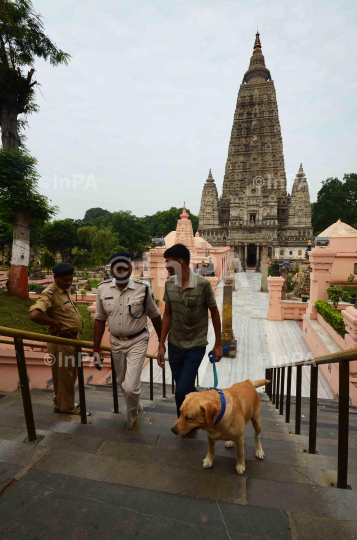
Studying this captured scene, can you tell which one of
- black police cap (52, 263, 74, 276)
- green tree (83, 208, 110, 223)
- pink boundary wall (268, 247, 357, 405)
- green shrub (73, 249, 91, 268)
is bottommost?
pink boundary wall (268, 247, 357, 405)

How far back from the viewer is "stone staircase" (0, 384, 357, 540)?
1260mm

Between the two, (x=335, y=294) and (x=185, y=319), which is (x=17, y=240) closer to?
(x=185, y=319)

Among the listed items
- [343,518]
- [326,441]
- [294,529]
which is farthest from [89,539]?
[326,441]

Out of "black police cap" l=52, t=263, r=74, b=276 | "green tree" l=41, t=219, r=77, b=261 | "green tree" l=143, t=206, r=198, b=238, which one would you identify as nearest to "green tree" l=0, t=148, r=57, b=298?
"black police cap" l=52, t=263, r=74, b=276

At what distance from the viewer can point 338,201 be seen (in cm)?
4309

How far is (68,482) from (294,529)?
1.12m

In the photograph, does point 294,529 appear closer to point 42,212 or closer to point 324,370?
point 324,370

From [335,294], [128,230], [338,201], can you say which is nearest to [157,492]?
[335,294]

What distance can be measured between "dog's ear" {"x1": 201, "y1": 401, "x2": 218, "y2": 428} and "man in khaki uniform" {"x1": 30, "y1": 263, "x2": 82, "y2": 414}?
156cm

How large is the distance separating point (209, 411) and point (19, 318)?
869cm

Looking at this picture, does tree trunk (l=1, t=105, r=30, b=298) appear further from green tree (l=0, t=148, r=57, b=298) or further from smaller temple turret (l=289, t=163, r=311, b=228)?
smaller temple turret (l=289, t=163, r=311, b=228)

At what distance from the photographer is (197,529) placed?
49.9 inches

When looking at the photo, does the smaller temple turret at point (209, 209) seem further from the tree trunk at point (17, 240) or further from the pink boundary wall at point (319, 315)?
the tree trunk at point (17, 240)

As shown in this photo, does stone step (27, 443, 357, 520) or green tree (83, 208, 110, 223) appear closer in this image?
stone step (27, 443, 357, 520)
